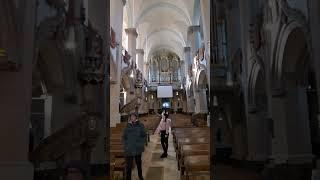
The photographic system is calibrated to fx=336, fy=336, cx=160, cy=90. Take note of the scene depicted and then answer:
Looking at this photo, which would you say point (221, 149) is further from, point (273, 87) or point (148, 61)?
point (148, 61)

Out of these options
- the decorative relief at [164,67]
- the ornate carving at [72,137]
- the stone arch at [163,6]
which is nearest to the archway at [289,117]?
the ornate carving at [72,137]

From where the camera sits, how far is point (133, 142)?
6.77 ft

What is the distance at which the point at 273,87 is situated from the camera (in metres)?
1.04

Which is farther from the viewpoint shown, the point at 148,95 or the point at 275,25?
the point at 148,95

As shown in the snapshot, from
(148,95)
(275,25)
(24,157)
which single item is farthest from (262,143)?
(148,95)

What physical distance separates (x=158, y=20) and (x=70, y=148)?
1657cm

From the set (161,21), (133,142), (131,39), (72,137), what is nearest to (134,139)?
(133,142)

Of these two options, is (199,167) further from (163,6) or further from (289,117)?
(163,6)

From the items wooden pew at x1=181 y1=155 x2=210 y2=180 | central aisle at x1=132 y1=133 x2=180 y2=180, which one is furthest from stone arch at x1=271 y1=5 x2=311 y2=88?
central aisle at x1=132 y1=133 x2=180 y2=180

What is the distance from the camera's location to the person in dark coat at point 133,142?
5.98 feet

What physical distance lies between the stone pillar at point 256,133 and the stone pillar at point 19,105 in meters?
1.44

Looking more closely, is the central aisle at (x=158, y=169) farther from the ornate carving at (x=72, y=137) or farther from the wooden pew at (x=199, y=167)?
the ornate carving at (x=72, y=137)

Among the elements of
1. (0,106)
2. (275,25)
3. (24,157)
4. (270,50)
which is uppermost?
(275,25)

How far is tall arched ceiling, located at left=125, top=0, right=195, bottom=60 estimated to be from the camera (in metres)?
13.3
